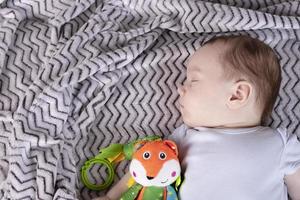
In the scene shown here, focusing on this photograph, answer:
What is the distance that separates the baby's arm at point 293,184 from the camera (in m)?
1.25

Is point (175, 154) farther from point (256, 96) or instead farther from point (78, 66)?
point (78, 66)

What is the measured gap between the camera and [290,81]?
146cm

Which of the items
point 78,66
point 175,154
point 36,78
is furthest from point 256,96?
point 36,78

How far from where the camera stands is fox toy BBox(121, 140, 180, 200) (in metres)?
1.15

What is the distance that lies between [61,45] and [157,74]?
28 centimetres

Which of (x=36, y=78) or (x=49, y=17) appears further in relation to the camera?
(x=49, y=17)

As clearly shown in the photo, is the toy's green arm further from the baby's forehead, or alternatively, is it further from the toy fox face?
the baby's forehead

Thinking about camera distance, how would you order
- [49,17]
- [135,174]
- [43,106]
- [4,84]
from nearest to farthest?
[135,174] < [43,106] < [4,84] < [49,17]

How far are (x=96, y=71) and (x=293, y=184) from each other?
23.0 inches

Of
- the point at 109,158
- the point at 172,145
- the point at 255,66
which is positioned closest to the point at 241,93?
the point at 255,66

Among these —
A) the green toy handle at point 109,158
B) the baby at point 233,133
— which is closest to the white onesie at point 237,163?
the baby at point 233,133

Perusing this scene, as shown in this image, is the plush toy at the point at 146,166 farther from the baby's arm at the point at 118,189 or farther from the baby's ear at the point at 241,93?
the baby's ear at the point at 241,93

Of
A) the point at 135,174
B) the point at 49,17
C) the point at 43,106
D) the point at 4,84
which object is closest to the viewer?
the point at 135,174

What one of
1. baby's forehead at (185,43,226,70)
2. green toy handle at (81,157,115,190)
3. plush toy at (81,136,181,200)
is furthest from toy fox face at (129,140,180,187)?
baby's forehead at (185,43,226,70)
